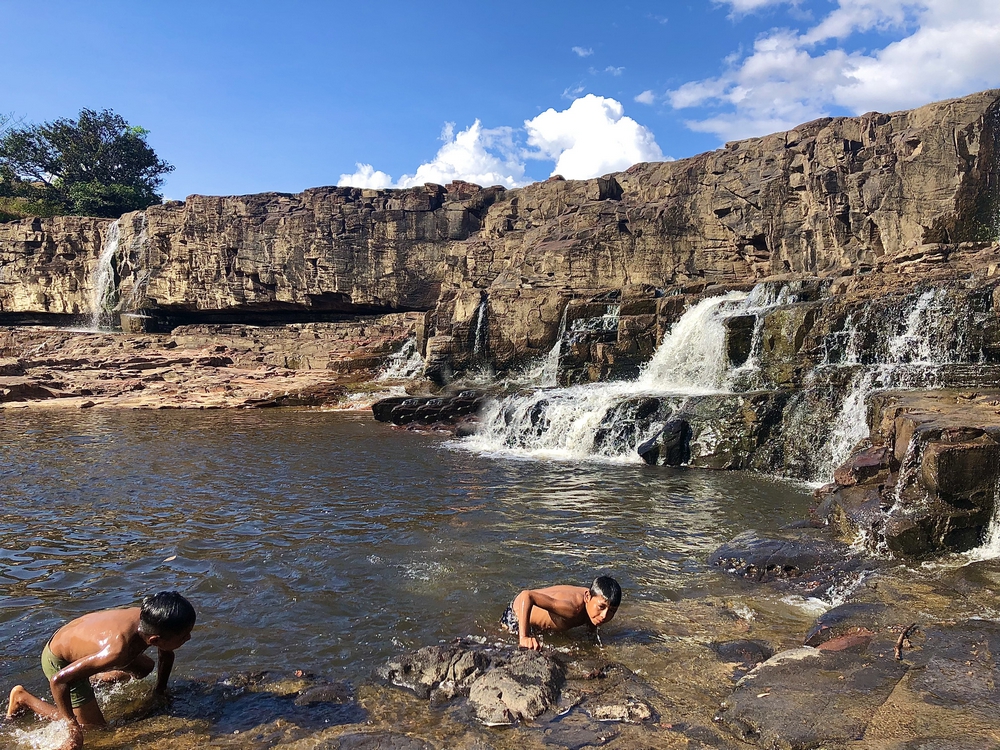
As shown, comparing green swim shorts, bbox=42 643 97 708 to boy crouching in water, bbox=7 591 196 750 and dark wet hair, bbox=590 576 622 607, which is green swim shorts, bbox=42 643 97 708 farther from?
dark wet hair, bbox=590 576 622 607

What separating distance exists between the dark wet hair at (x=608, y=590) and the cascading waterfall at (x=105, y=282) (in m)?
40.8

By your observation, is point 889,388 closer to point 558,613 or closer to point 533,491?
point 533,491

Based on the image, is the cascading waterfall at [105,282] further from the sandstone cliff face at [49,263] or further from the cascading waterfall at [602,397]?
the cascading waterfall at [602,397]

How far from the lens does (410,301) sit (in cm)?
3612

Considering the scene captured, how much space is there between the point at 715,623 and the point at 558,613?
4.82 feet

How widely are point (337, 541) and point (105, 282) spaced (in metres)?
37.4

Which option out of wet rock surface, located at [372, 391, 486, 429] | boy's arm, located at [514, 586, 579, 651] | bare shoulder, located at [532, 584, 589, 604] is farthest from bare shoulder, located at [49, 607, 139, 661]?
wet rock surface, located at [372, 391, 486, 429]

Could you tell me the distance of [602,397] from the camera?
16.4m

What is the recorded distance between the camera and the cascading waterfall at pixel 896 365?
11758mm

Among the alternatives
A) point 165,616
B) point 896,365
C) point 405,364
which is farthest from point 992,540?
point 405,364

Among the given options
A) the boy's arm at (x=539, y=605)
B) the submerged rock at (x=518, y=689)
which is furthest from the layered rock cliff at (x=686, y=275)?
the submerged rock at (x=518, y=689)

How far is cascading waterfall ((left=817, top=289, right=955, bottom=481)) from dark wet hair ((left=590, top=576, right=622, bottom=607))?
8294 millimetres

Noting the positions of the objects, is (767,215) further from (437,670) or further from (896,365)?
(437,670)

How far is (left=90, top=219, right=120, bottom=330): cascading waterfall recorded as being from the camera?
38216mm
